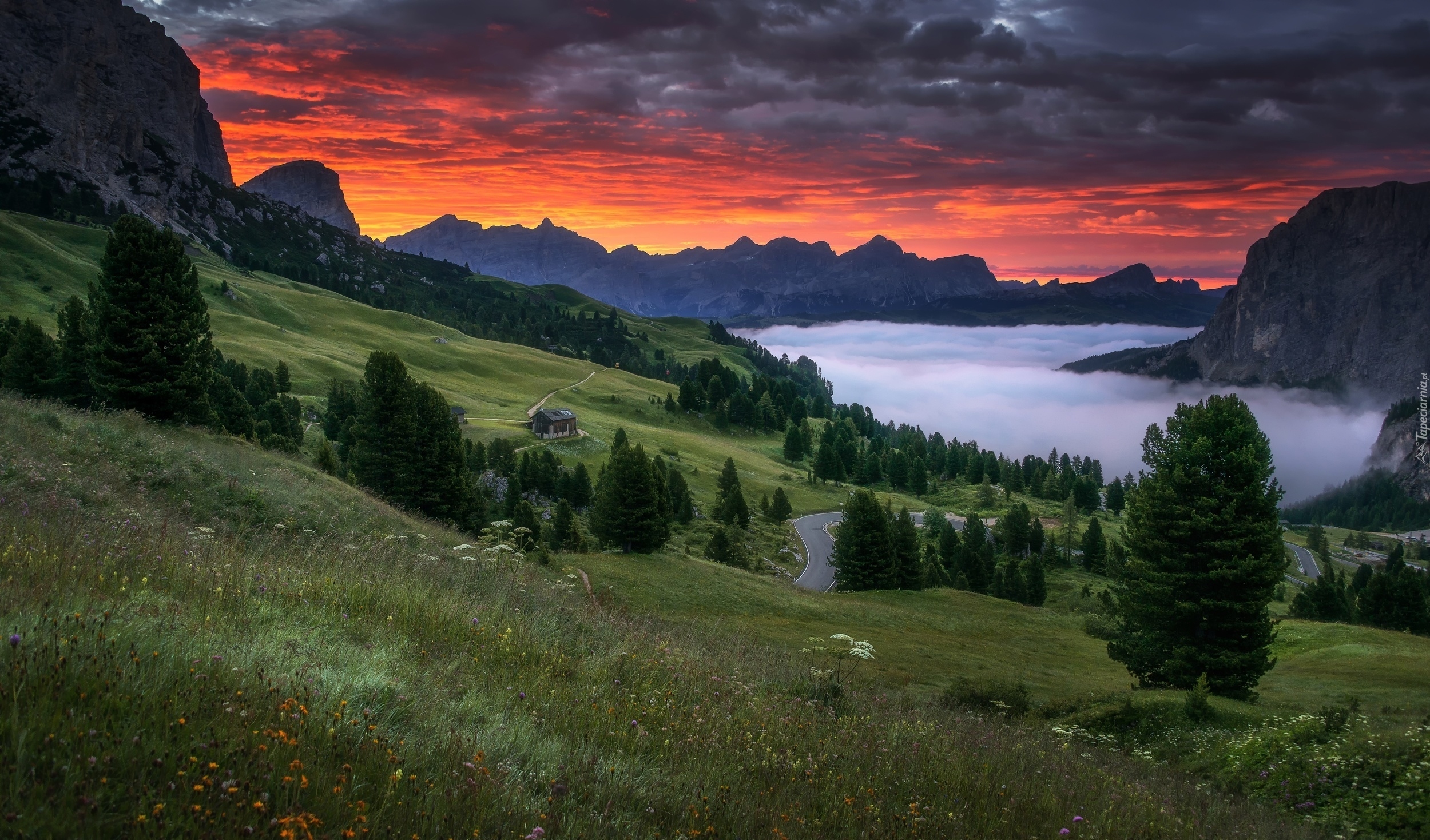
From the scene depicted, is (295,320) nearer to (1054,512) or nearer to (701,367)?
(701,367)

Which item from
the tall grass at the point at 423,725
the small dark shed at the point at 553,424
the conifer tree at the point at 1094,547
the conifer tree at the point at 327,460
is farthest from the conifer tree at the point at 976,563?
the tall grass at the point at 423,725

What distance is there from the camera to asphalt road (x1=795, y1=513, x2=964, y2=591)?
77938 millimetres

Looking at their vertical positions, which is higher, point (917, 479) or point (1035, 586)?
point (917, 479)

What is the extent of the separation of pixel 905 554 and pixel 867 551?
4.66 m

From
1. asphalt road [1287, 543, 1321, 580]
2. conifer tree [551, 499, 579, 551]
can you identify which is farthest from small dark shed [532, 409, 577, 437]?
asphalt road [1287, 543, 1321, 580]

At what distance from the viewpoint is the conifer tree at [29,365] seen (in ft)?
150

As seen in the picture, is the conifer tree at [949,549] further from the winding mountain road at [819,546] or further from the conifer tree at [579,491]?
the conifer tree at [579,491]

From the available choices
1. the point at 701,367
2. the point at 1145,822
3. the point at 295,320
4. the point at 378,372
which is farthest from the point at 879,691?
the point at 295,320

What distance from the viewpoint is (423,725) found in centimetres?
542

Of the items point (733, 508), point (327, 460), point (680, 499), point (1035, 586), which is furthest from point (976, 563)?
point (327, 460)

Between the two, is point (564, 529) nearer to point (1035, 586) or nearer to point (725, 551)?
point (725, 551)

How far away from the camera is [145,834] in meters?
3.27

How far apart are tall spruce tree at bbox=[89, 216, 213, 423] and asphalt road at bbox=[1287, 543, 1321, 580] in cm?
19969

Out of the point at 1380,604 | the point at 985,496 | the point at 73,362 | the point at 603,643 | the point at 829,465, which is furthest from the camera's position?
the point at 985,496
